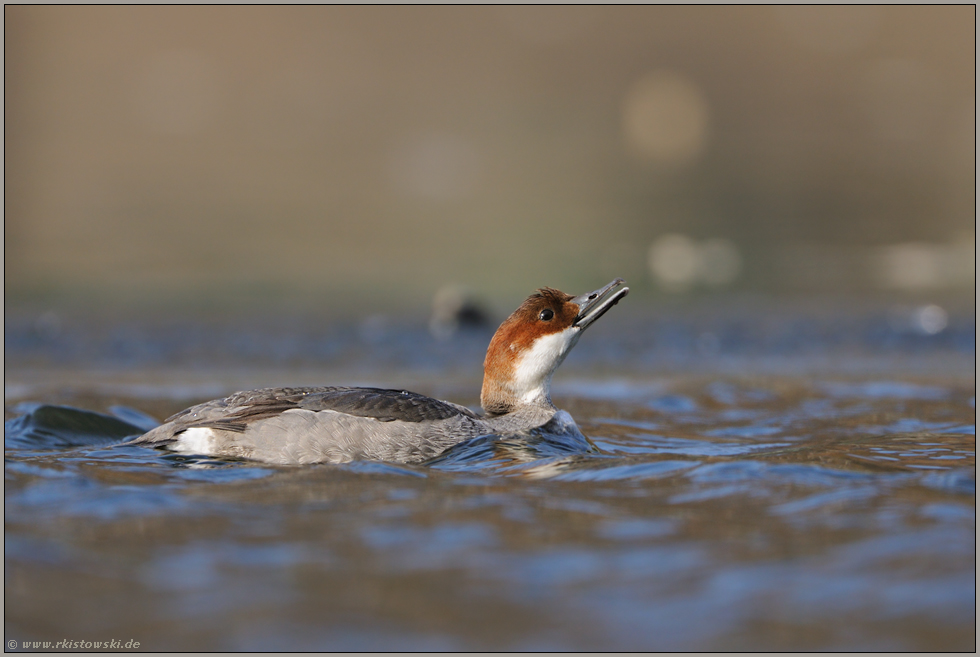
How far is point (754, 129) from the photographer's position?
30.7 meters

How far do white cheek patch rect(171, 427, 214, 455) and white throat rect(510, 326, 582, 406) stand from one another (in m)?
2.62

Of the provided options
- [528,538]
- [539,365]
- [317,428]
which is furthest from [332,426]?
[528,538]

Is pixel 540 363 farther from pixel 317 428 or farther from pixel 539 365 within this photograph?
pixel 317 428

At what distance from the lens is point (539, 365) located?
879 centimetres

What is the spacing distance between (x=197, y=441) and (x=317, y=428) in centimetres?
91

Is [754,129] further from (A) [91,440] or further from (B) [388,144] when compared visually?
(A) [91,440]

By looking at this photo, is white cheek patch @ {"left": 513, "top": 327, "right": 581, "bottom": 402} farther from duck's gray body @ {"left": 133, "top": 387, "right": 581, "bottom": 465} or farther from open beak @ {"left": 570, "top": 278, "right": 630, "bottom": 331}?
duck's gray body @ {"left": 133, "top": 387, "right": 581, "bottom": 465}

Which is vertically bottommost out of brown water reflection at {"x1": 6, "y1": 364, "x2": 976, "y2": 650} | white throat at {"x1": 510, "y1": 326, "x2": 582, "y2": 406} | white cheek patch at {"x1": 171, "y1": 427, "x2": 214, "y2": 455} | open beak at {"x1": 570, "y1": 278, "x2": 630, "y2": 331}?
brown water reflection at {"x1": 6, "y1": 364, "x2": 976, "y2": 650}

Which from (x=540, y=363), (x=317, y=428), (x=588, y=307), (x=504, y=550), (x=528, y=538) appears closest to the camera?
(x=504, y=550)

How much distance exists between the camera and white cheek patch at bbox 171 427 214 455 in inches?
298

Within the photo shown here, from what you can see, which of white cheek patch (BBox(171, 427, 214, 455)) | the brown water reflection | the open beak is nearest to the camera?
the brown water reflection

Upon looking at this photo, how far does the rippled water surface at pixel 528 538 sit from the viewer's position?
4.42 meters

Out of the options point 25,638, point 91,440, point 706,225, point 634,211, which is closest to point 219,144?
point 634,211

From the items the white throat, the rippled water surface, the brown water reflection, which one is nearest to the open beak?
the white throat
